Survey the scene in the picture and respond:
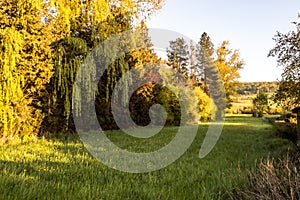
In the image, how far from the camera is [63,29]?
483 inches

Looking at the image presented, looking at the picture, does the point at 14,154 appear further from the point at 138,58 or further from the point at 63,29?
the point at 138,58

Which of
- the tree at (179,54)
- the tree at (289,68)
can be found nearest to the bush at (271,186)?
the tree at (289,68)

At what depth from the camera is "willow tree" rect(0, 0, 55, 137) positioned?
973cm

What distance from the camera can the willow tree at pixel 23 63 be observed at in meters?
9.73

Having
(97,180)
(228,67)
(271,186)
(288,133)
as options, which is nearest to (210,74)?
(228,67)

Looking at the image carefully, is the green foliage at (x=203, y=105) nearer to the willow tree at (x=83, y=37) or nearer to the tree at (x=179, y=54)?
the willow tree at (x=83, y=37)

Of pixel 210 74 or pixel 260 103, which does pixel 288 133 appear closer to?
pixel 260 103

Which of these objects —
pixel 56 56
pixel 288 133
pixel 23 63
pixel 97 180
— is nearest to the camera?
pixel 97 180

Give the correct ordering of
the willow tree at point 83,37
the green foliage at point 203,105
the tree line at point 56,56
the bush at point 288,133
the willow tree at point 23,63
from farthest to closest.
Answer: the green foliage at point 203,105, the bush at point 288,133, the willow tree at point 83,37, the tree line at point 56,56, the willow tree at point 23,63

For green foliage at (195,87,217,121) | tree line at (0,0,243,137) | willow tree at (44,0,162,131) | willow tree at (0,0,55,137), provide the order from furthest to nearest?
green foliage at (195,87,217,121), willow tree at (44,0,162,131), tree line at (0,0,243,137), willow tree at (0,0,55,137)

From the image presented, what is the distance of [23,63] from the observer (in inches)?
421

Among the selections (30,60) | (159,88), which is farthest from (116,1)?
(159,88)

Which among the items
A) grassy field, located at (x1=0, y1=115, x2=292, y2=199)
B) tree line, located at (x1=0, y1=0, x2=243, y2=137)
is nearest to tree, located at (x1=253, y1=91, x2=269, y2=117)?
tree line, located at (x1=0, y1=0, x2=243, y2=137)

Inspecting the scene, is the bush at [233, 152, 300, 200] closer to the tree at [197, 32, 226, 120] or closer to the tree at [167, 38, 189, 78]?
the tree at [197, 32, 226, 120]
